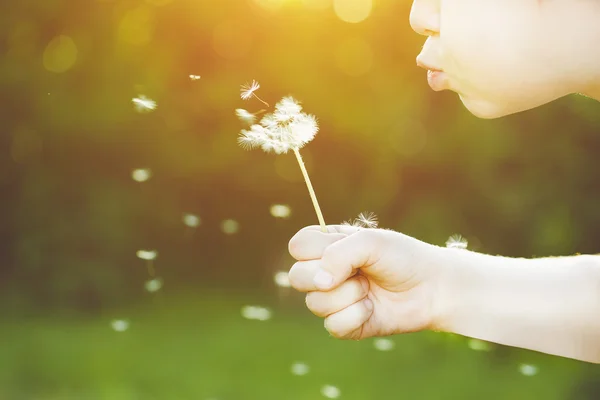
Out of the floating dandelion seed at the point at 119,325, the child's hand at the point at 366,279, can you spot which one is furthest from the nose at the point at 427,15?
the floating dandelion seed at the point at 119,325

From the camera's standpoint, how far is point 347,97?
291cm

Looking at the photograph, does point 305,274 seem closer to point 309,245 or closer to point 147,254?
point 309,245

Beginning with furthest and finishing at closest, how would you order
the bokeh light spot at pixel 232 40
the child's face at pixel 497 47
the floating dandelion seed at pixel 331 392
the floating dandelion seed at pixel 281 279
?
the floating dandelion seed at pixel 281 279 → the bokeh light spot at pixel 232 40 → the floating dandelion seed at pixel 331 392 → the child's face at pixel 497 47

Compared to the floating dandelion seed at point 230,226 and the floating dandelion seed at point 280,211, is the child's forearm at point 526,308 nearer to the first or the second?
the floating dandelion seed at point 280,211

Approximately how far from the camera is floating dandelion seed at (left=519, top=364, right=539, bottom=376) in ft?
8.73

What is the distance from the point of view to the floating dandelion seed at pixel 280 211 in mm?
2916

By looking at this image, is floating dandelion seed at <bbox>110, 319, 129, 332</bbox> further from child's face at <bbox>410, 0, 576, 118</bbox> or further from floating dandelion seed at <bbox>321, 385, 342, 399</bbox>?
child's face at <bbox>410, 0, 576, 118</bbox>

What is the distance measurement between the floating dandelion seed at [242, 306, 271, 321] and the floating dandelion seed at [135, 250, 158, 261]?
0.43 metres

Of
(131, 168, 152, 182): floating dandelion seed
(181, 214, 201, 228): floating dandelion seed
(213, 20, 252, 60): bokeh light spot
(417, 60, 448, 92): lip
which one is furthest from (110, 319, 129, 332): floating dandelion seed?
(417, 60, 448, 92): lip

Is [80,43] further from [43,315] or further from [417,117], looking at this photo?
[417,117]

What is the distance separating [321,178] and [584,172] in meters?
1.03

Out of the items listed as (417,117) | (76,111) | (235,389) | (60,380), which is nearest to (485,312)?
(235,389)

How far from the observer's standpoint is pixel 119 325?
298cm

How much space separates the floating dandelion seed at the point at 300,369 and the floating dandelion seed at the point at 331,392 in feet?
0.40
